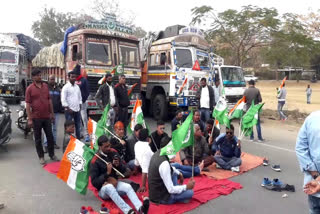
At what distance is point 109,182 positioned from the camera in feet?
13.7

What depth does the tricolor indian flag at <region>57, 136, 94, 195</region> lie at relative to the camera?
421 centimetres

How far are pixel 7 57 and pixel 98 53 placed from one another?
7255 millimetres

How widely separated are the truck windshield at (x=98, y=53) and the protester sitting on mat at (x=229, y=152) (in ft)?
18.0

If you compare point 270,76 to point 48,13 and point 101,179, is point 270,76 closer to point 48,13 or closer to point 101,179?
point 48,13

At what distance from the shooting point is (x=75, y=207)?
4.20 m

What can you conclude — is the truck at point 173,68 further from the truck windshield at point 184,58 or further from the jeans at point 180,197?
the jeans at point 180,197

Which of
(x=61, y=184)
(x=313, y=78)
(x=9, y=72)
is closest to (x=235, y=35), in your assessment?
(x=9, y=72)

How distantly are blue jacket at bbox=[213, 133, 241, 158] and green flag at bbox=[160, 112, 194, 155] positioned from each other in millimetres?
1901

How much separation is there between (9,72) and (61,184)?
11.5 m

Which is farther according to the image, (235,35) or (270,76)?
(270,76)

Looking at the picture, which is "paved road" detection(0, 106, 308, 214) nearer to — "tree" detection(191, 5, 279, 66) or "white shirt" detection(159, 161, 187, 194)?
"white shirt" detection(159, 161, 187, 194)

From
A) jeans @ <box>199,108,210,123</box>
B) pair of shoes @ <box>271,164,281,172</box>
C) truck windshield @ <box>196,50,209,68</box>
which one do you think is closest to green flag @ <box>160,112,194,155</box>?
pair of shoes @ <box>271,164,281,172</box>

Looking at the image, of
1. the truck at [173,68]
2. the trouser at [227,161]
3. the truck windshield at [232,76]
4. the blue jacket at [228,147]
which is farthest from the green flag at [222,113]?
the truck windshield at [232,76]

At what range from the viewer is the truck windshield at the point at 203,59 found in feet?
37.6
